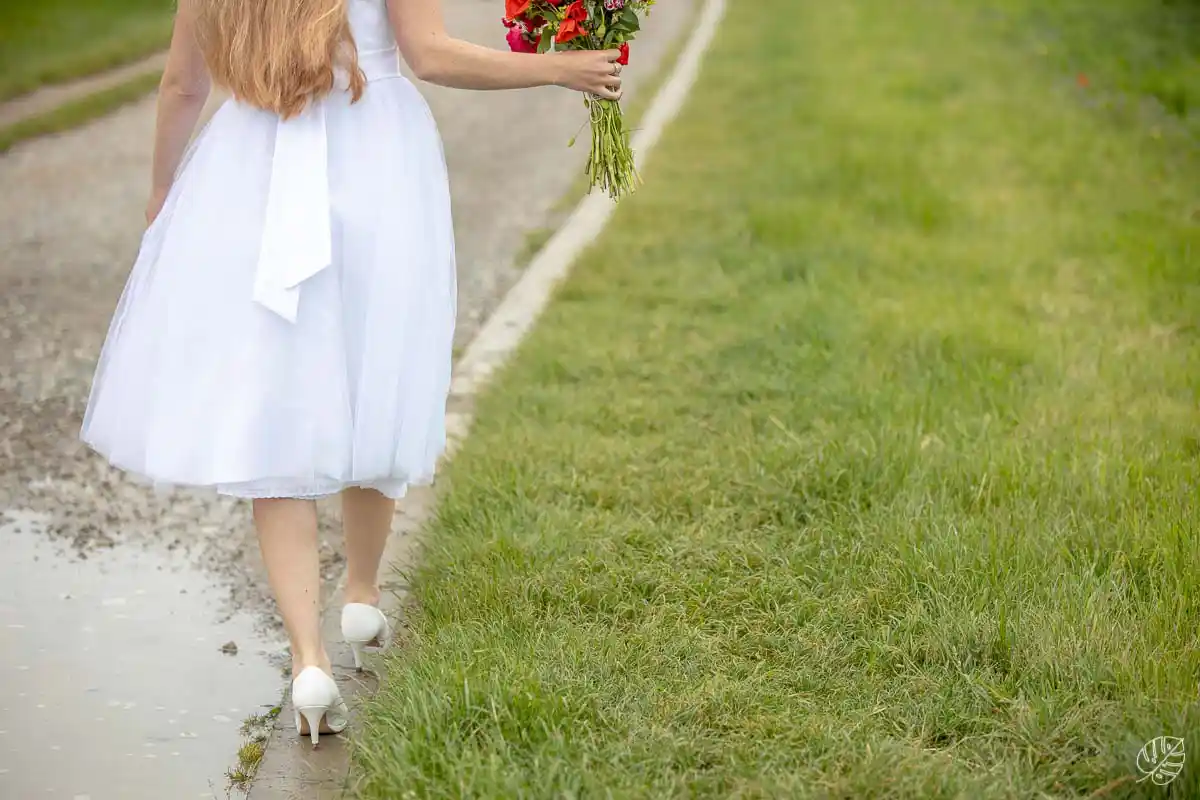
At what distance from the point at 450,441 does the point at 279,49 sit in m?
2.23

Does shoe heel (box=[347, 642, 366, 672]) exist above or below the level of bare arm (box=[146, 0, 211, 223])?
below

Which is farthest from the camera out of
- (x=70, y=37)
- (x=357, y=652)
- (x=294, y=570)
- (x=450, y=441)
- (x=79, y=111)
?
(x=70, y=37)

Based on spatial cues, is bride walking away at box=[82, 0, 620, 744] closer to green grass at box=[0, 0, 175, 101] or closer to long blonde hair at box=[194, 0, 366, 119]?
long blonde hair at box=[194, 0, 366, 119]

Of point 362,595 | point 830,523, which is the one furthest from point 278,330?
point 830,523

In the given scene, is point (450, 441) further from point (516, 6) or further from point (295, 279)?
point (295, 279)

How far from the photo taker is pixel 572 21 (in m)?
3.63

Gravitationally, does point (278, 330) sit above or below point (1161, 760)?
above

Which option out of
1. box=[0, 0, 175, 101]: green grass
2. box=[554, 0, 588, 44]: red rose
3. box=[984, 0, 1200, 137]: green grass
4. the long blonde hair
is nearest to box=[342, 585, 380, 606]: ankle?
the long blonde hair

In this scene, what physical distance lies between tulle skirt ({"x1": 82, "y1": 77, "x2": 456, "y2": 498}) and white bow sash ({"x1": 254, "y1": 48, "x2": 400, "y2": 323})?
1.2 inches

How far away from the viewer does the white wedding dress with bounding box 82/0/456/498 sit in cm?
325

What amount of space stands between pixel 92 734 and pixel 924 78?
11.0 metres

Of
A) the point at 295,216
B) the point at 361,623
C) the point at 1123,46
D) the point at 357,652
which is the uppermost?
the point at 295,216

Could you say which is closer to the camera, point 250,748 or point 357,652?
point 250,748

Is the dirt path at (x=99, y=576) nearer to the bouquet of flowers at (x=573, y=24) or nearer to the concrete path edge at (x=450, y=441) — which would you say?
the concrete path edge at (x=450, y=441)
